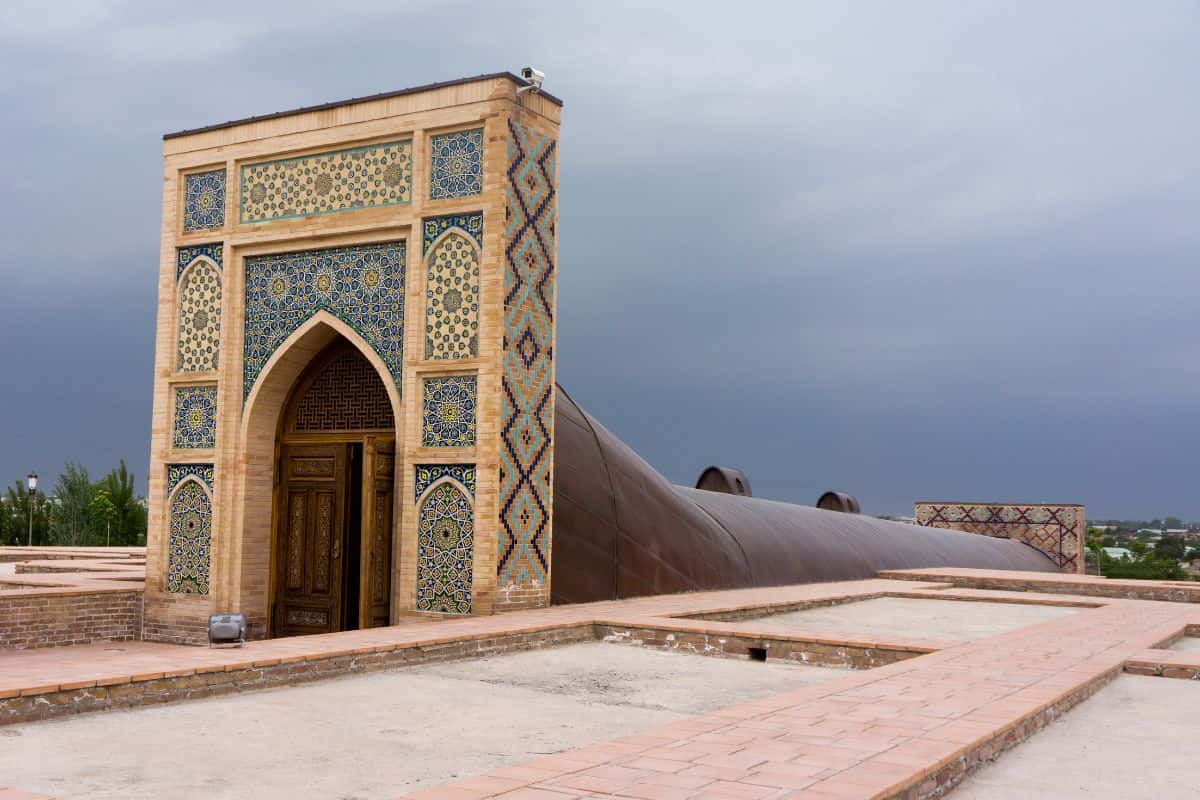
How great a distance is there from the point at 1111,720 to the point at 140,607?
689 centimetres

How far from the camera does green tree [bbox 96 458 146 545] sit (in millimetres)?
19109

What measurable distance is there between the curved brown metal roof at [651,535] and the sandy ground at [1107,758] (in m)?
4.14

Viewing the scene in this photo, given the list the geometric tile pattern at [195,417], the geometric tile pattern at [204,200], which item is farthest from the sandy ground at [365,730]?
the geometric tile pattern at [204,200]

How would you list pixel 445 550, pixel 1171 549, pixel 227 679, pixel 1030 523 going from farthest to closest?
pixel 1171 549 → pixel 1030 523 → pixel 445 550 → pixel 227 679

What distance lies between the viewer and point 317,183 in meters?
7.91

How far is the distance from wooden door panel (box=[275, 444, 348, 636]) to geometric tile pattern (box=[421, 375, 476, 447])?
134 cm

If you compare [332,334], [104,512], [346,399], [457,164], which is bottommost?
[104,512]

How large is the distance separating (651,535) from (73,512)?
561 inches

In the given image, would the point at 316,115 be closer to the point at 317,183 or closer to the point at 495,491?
the point at 317,183

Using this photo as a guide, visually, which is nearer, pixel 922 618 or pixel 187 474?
pixel 922 618

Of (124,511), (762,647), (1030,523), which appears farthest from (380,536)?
(1030,523)

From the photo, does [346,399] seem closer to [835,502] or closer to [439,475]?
[439,475]

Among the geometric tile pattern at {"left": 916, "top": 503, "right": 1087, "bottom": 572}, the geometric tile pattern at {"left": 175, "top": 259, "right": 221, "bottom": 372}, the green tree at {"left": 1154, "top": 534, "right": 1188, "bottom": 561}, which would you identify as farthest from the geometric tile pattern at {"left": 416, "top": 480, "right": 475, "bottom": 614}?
the green tree at {"left": 1154, "top": 534, "right": 1188, "bottom": 561}

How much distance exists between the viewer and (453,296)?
7203mm
